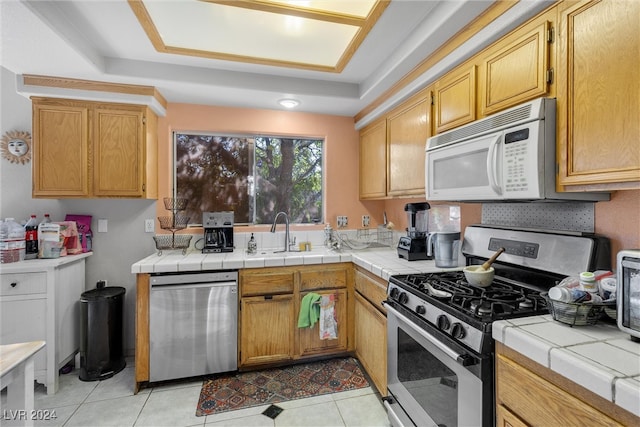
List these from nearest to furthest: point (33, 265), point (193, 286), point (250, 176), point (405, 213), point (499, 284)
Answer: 1. point (499, 284)
2. point (33, 265)
3. point (193, 286)
4. point (405, 213)
5. point (250, 176)

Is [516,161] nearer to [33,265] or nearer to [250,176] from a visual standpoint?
[250,176]

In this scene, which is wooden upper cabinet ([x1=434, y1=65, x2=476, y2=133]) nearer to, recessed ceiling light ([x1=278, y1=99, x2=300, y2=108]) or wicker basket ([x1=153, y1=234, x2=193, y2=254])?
recessed ceiling light ([x1=278, y1=99, x2=300, y2=108])

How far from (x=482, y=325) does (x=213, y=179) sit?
262 centimetres

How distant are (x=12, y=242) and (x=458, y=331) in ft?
9.74

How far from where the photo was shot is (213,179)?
298 cm


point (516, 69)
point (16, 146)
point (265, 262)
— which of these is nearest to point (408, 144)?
point (516, 69)

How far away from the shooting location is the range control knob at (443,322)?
4.13 feet

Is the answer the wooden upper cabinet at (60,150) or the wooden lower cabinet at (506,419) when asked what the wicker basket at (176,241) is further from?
the wooden lower cabinet at (506,419)

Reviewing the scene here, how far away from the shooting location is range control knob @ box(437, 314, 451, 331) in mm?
1258

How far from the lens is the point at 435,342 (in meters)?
1.31

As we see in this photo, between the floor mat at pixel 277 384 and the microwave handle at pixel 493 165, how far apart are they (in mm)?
1710

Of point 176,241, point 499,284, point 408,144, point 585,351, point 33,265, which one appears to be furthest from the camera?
point 176,241

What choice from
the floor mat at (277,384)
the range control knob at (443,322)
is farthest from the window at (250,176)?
the range control knob at (443,322)

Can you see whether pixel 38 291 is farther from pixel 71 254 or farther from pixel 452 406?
pixel 452 406
